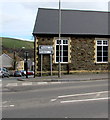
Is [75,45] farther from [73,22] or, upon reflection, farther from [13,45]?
[13,45]

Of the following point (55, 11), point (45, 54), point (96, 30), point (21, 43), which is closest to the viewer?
point (45, 54)

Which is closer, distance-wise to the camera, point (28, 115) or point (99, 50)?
point (28, 115)

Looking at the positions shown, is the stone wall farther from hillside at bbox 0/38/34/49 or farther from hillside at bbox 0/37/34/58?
hillside at bbox 0/38/34/49

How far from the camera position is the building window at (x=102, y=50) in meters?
27.8

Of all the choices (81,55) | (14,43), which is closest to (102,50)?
(81,55)

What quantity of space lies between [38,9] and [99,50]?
8722 mm

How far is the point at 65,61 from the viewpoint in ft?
89.8

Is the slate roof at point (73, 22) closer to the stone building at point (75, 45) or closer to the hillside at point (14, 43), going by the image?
the stone building at point (75, 45)

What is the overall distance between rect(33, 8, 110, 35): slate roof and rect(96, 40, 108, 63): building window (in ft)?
3.24

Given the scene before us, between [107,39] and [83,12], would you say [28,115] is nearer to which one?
[107,39]

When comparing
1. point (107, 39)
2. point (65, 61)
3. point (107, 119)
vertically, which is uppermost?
point (107, 39)

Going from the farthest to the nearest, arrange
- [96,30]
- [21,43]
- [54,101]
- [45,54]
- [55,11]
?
[21,43] → [55,11] → [96,30] → [45,54] → [54,101]

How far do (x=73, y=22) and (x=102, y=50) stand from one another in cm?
471

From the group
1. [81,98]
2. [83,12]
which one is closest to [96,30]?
[83,12]
